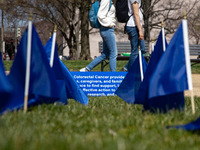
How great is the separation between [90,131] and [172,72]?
1242 mm

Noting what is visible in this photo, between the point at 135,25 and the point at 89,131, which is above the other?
the point at 135,25

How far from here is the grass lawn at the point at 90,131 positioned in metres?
2.73

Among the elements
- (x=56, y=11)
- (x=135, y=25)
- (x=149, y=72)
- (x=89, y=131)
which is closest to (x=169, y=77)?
(x=149, y=72)

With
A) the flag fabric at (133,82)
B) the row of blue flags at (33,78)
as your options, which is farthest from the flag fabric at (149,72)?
the row of blue flags at (33,78)

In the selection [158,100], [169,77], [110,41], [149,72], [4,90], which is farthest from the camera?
[110,41]

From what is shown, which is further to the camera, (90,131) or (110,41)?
(110,41)

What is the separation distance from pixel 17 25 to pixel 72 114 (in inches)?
1039

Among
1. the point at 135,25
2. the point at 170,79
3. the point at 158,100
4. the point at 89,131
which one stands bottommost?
the point at 89,131

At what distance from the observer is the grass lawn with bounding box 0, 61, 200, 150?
2.73m

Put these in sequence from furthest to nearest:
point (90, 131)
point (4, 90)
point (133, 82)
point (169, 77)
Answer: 1. point (133, 82)
2. point (169, 77)
3. point (90, 131)
4. point (4, 90)

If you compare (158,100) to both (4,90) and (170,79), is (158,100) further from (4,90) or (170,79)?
(4,90)

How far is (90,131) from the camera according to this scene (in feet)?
11.7

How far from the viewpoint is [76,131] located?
11.7 feet

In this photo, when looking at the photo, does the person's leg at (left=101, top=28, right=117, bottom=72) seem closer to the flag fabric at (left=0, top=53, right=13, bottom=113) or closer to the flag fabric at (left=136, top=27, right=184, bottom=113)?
the flag fabric at (left=136, top=27, right=184, bottom=113)
